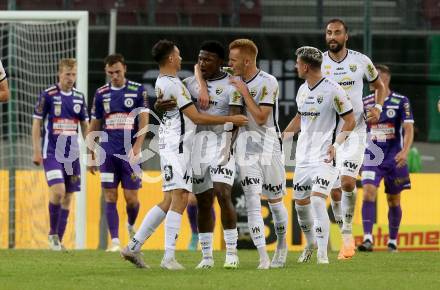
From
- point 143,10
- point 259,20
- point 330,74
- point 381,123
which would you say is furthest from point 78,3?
point 330,74

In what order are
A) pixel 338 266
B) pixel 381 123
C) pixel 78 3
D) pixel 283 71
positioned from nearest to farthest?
pixel 338 266
pixel 381 123
pixel 283 71
pixel 78 3

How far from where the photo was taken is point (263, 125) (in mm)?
10094

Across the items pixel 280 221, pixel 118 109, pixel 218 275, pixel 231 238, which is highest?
pixel 118 109

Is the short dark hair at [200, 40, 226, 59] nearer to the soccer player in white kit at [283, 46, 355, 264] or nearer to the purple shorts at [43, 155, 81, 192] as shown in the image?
the soccer player in white kit at [283, 46, 355, 264]

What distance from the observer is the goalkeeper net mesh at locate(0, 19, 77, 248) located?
16.0 m

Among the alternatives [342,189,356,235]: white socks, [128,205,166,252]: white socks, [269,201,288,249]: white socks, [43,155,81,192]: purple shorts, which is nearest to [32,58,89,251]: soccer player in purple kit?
[43,155,81,192]: purple shorts

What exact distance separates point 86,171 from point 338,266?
20.9 feet

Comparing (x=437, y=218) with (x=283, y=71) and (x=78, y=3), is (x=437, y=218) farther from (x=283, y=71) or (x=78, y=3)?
(x=78, y=3)

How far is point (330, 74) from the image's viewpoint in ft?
38.9

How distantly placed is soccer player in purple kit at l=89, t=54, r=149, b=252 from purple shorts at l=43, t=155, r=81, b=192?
51 centimetres

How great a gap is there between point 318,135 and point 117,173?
394cm

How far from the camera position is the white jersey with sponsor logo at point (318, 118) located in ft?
34.7

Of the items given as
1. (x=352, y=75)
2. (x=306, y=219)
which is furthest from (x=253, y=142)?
(x=352, y=75)

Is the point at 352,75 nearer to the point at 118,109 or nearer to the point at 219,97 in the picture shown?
the point at 219,97
